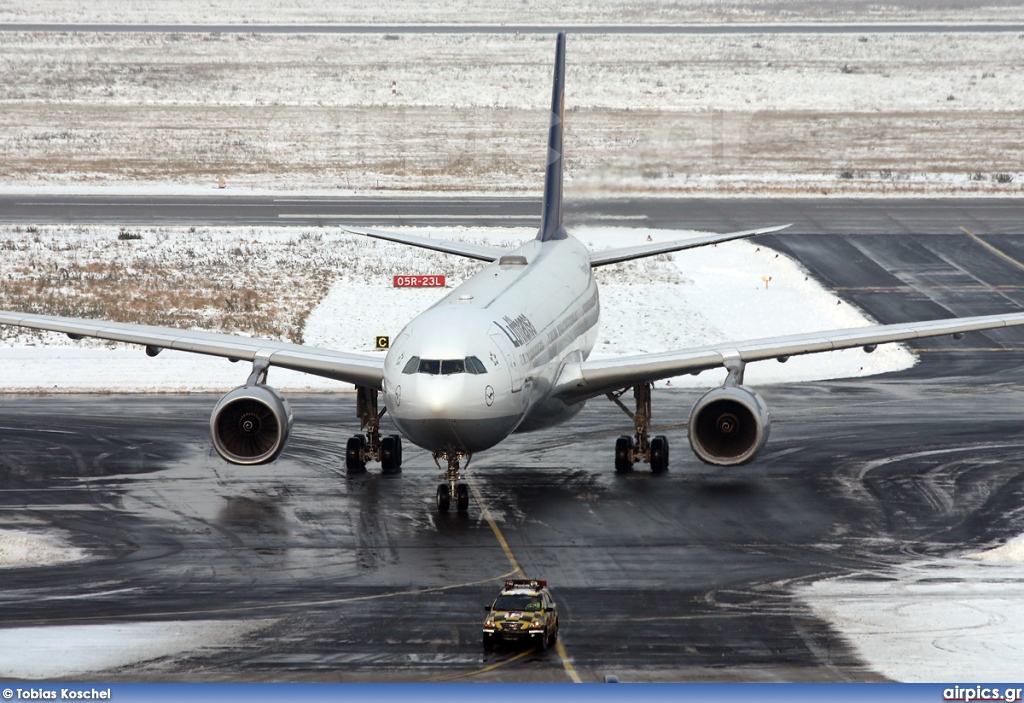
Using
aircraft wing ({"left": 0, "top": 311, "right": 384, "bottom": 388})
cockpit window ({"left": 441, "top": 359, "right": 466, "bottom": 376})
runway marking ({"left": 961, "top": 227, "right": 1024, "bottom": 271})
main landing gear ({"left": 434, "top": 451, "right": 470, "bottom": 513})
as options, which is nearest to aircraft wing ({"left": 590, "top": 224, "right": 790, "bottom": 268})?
aircraft wing ({"left": 0, "top": 311, "right": 384, "bottom": 388})

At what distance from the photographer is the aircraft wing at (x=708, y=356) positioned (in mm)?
33312

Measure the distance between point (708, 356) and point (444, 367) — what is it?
27.6ft

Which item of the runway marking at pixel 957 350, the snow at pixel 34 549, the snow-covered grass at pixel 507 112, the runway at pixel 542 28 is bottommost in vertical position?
the snow at pixel 34 549

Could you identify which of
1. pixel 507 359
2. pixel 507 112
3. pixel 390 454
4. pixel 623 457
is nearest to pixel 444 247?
pixel 390 454

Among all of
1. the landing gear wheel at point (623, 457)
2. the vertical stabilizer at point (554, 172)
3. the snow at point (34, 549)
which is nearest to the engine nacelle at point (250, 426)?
the snow at point (34, 549)

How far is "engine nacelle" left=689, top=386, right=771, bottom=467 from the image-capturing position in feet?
105

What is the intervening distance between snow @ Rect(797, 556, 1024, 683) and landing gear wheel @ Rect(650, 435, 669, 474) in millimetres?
8663

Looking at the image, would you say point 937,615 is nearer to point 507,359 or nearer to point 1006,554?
point 1006,554

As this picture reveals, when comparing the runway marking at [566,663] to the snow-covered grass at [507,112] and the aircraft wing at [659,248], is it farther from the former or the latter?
the snow-covered grass at [507,112]

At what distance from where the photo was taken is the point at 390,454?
35000mm

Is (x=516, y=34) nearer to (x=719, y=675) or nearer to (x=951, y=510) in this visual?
(x=951, y=510)

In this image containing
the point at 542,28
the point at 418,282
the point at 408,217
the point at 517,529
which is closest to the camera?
the point at 517,529

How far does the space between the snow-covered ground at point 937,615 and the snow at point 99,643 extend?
10246 mm

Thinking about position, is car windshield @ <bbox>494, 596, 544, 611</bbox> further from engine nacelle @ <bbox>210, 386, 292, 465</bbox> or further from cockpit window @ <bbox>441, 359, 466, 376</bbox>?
engine nacelle @ <bbox>210, 386, 292, 465</bbox>
